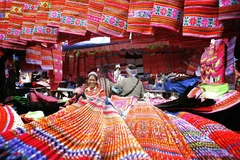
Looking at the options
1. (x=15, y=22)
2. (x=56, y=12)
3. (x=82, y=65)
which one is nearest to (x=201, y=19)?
(x=56, y=12)

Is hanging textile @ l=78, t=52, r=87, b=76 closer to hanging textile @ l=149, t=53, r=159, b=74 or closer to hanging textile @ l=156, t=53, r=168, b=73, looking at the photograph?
hanging textile @ l=149, t=53, r=159, b=74

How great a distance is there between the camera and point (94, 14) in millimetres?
1366

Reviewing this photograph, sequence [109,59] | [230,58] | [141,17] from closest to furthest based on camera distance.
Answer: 1. [141,17]
2. [230,58]
3. [109,59]

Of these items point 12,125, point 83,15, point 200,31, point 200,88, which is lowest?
point 12,125

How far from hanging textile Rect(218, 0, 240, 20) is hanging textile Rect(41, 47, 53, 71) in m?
2.41

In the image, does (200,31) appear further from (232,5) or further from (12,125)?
(12,125)

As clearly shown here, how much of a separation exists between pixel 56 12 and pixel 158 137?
4.05 ft

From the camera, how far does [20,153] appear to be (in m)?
0.36

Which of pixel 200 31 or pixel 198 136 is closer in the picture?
pixel 198 136

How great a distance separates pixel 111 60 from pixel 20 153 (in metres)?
4.20

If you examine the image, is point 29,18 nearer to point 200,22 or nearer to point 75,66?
point 200,22

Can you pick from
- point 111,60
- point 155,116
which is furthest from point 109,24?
point 111,60

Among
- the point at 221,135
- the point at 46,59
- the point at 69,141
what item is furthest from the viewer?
the point at 46,59

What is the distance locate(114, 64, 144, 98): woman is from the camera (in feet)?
13.1
